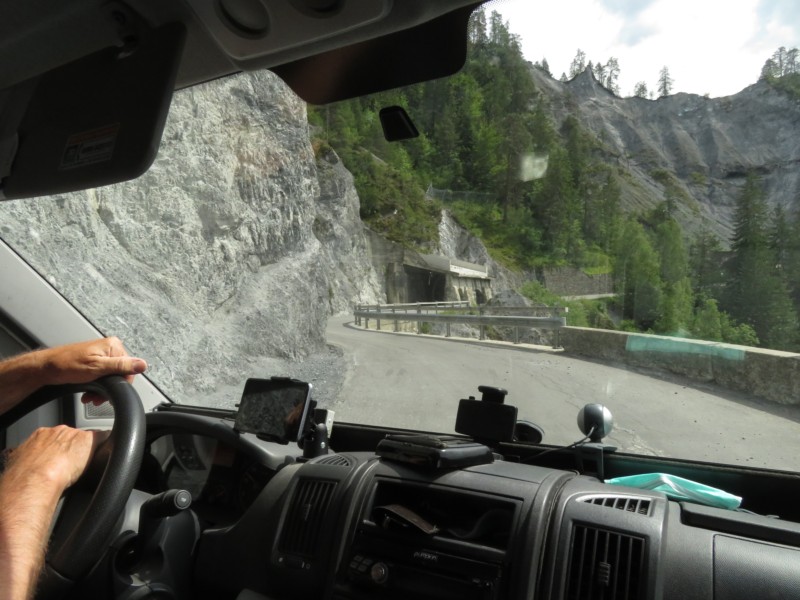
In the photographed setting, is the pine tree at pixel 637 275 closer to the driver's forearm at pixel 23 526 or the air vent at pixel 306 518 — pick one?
the air vent at pixel 306 518

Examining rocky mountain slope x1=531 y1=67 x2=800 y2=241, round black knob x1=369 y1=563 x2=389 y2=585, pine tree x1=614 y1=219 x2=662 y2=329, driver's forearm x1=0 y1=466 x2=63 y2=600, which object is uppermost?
rocky mountain slope x1=531 y1=67 x2=800 y2=241

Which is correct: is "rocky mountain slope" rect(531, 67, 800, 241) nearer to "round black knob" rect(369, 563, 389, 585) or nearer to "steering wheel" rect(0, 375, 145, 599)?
"round black knob" rect(369, 563, 389, 585)

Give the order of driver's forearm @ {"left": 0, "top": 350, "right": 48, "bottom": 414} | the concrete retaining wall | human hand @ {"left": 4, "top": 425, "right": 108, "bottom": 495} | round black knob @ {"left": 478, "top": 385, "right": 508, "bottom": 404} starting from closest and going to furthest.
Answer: human hand @ {"left": 4, "top": 425, "right": 108, "bottom": 495} → the concrete retaining wall → driver's forearm @ {"left": 0, "top": 350, "right": 48, "bottom": 414} → round black knob @ {"left": 478, "top": 385, "right": 508, "bottom": 404}

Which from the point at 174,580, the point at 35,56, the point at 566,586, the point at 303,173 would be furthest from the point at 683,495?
the point at 35,56

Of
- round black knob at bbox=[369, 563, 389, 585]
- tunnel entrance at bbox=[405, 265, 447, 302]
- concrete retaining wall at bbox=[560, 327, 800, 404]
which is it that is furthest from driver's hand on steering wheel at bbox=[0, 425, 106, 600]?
concrete retaining wall at bbox=[560, 327, 800, 404]

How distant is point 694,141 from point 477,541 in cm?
158

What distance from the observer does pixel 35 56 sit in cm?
245

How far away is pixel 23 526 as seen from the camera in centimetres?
160

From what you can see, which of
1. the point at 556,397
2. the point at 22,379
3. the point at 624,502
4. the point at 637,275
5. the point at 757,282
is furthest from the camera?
the point at 556,397

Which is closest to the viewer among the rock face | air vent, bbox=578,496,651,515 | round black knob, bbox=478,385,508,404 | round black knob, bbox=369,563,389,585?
air vent, bbox=578,496,651,515

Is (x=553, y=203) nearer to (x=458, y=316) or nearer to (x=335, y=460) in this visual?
(x=458, y=316)

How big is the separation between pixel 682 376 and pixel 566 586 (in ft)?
3.33

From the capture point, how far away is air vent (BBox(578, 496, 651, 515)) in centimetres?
192

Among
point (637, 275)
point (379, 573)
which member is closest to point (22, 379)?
point (379, 573)
